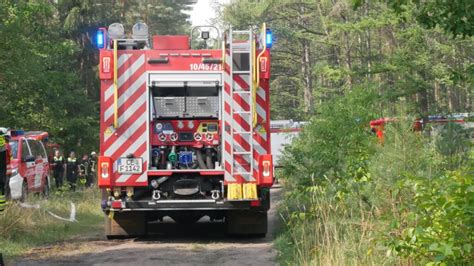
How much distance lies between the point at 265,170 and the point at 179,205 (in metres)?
1.38

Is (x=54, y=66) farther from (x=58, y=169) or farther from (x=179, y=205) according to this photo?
(x=179, y=205)

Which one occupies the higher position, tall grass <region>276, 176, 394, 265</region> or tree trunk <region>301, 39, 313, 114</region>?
tree trunk <region>301, 39, 313, 114</region>

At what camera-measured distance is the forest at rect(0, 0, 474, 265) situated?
17.9ft

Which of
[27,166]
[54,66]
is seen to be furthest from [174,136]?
[54,66]

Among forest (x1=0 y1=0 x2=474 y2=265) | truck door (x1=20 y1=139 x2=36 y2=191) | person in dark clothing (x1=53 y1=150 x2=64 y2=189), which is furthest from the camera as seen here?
person in dark clothing (x1=53 y1=150 x2=64 y2=189)

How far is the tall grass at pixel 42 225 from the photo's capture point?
36.4ft

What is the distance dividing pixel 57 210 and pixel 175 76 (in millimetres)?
5893

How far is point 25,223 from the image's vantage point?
12172 mm

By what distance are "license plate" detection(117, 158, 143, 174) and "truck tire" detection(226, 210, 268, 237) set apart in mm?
1701

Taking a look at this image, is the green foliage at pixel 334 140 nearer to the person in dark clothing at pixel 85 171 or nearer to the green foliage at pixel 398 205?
the green foliage at pixel 398 205

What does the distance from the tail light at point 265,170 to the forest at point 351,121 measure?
656 mm

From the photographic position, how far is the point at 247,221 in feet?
39.5

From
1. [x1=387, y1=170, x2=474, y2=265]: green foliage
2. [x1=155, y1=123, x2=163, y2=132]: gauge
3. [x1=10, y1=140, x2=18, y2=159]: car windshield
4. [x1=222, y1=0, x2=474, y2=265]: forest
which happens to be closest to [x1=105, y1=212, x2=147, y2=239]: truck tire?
[x1=155, y1=123, x2=163, y2=132]: gauge

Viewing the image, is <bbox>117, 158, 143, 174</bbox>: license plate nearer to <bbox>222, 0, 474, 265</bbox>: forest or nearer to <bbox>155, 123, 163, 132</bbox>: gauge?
<bbox>155, 123, 163, 132</bbox>: gauge
